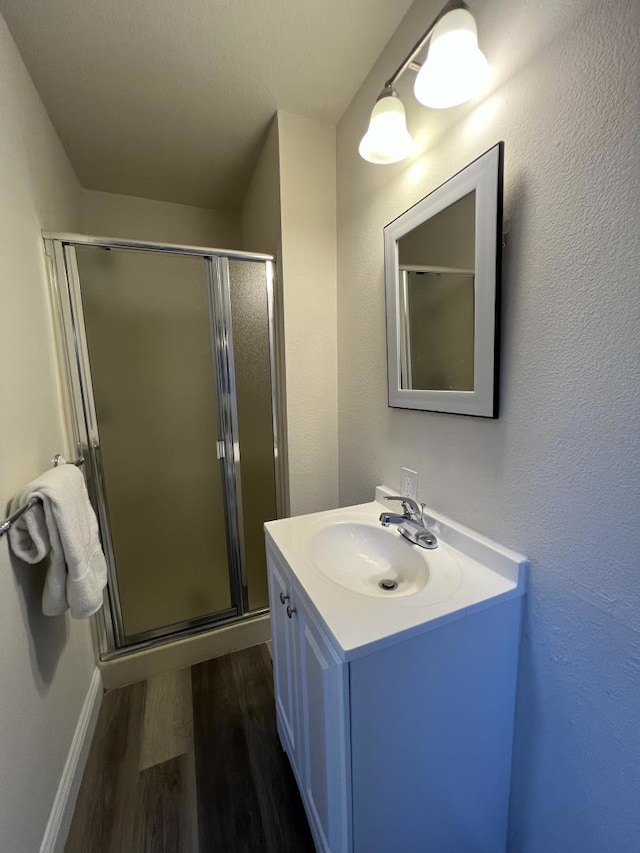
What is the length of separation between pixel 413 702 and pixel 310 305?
4.79 feet

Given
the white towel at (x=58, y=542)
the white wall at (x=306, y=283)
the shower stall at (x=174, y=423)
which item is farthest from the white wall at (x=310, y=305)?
the white towel at (x=58, y=542)

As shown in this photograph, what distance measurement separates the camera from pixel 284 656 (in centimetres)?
109

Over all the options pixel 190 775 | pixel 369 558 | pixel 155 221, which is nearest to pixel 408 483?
pixel 369 558

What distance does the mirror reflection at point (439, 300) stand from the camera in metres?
0.89

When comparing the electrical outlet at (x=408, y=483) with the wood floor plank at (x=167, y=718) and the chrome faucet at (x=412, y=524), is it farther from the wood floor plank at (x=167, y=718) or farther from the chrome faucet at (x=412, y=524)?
the wood floor plank at (x=167, y=718)

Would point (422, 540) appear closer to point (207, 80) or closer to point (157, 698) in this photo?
point (157, 698)

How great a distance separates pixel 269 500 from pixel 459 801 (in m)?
1.27

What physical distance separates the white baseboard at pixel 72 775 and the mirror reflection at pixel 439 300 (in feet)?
5.49

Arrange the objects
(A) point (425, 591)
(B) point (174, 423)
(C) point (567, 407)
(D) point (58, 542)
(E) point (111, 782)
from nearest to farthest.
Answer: (C) point (567, 407), (A) point (425, 591), (D) point (58, 542), (E) point (111, 782), (B) point (174, 423)

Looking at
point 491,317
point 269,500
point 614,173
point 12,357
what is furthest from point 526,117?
point 269,500

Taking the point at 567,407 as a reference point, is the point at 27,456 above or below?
below

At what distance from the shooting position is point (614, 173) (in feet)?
1.96

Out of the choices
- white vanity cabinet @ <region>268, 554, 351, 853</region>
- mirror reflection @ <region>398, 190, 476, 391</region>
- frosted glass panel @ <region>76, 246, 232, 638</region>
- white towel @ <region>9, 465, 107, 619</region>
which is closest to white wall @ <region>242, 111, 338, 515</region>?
frosted glass panel @ <region>76, 246, 232, 638</region>

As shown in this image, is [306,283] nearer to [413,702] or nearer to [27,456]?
[27,456]
